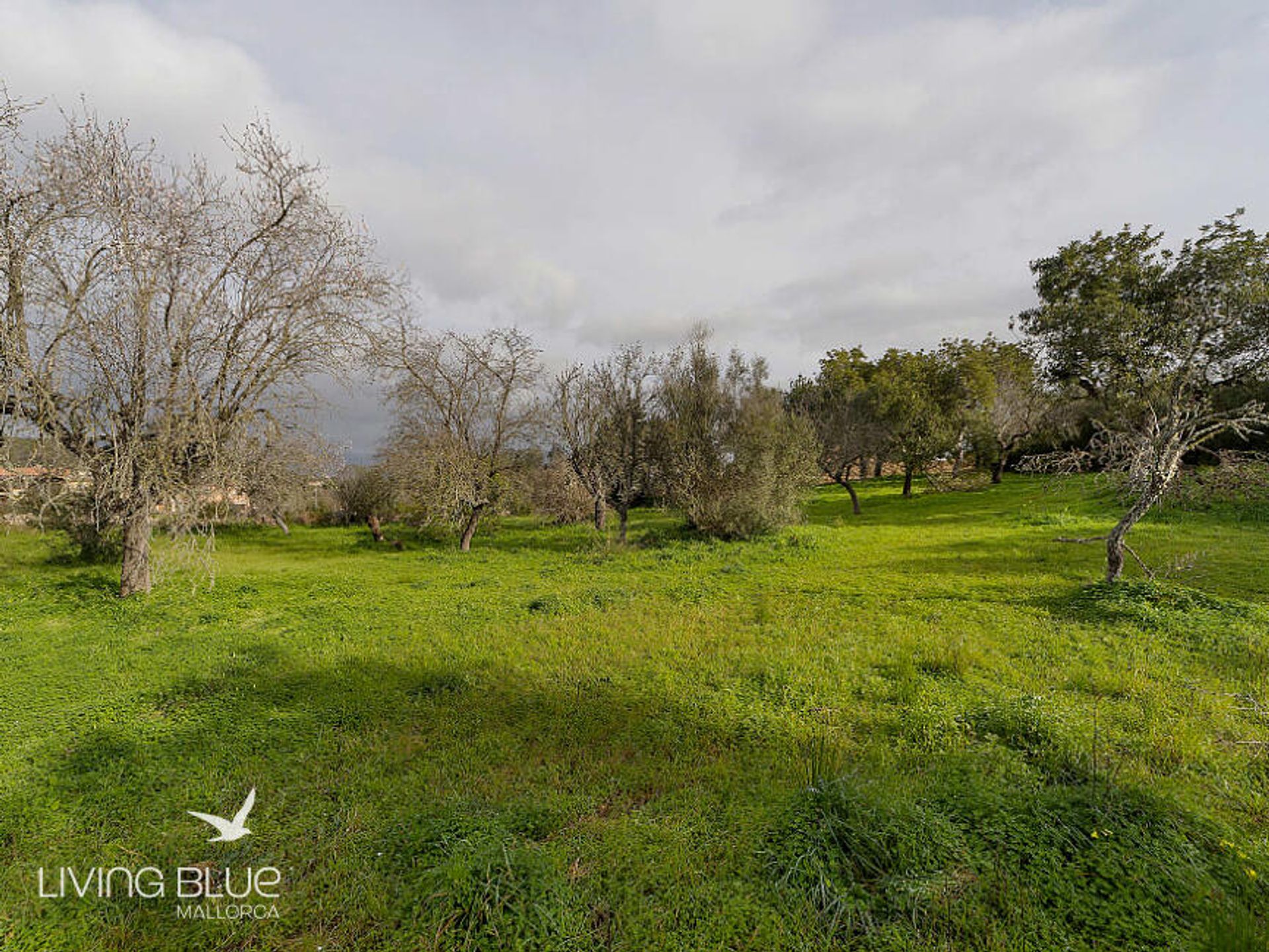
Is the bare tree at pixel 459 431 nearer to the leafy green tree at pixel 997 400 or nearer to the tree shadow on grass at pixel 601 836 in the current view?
the tree shadow on grass at pixel 601 836

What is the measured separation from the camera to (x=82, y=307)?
8594 millimetres

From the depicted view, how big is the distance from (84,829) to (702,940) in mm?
5036

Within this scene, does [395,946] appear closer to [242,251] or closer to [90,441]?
[90,441]

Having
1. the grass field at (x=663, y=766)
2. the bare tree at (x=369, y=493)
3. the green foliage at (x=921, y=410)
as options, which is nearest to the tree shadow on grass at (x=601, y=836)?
the grass field at (x=663, y=766)

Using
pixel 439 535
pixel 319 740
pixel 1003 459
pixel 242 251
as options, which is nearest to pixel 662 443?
pixel 439 535

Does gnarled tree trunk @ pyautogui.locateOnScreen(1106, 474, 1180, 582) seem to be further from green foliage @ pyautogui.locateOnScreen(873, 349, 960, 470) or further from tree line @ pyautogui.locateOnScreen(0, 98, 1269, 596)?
green foliage @ pyautogui.locateOnScreen(873, 349, 960, 470)

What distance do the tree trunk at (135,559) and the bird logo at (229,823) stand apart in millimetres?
9314

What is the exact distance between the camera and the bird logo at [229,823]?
3725mm

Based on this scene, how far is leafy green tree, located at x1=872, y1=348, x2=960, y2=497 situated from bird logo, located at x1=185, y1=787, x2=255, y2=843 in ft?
102

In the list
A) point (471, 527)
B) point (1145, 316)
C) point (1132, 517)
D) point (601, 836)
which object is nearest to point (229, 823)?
point (601, 836)

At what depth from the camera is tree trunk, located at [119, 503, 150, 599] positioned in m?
10.2

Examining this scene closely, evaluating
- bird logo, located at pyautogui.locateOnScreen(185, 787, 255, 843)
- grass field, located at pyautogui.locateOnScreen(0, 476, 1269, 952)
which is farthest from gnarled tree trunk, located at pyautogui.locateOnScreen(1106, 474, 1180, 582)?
bird logo, located at pyautogui.locateOnScreen(185, 787, 255, 843)

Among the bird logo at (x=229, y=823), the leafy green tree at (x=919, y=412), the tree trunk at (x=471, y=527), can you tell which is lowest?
the bird logo at (x=229, y=823)

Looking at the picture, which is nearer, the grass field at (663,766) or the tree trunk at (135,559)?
the grass field at (663,766)
